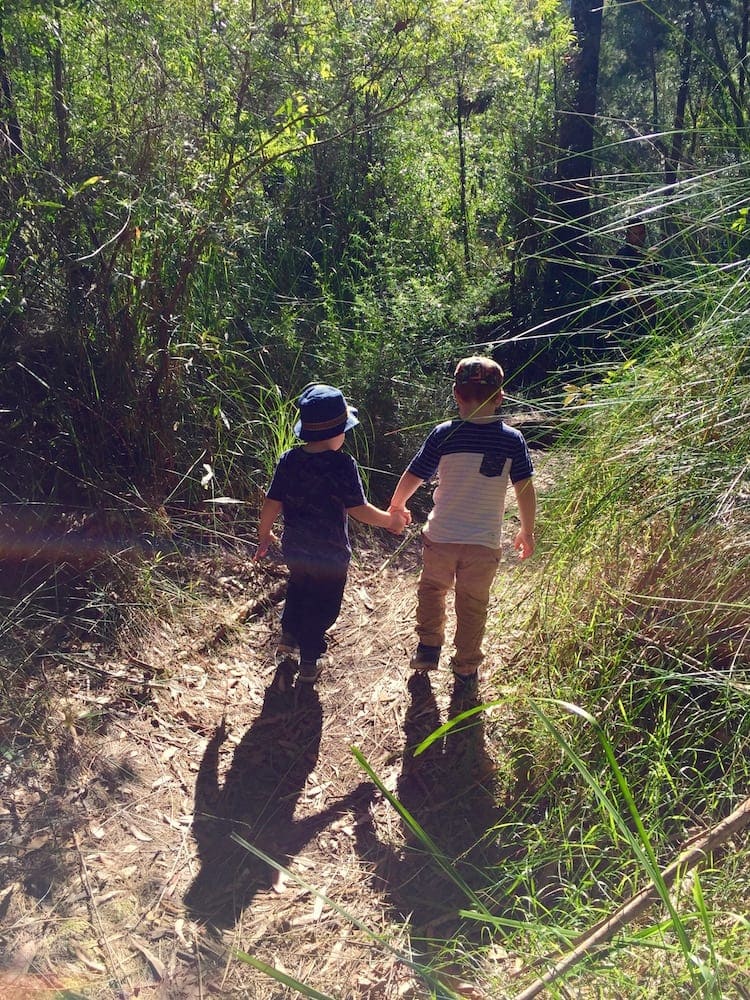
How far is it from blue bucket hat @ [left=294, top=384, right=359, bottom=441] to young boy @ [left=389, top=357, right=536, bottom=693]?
35cm

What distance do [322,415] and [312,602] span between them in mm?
831

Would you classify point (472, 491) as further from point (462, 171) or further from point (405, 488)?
point (462, 171)

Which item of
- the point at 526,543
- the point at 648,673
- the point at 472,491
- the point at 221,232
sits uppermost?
the point at 221,232

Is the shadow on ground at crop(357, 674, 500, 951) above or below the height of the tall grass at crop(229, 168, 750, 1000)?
below

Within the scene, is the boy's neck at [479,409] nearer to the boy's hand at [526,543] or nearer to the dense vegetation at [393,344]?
the dense vegetation at [393,344]

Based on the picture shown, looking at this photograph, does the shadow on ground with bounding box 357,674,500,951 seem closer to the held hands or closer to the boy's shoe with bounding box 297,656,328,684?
the boy's shoe with bounding box 297,656,328,684

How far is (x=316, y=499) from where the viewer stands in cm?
332

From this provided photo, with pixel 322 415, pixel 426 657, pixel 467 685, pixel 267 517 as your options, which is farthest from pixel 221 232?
pixel 467 685

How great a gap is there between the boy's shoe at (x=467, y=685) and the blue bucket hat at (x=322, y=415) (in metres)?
1.15

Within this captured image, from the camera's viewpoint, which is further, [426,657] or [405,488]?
[426,657]

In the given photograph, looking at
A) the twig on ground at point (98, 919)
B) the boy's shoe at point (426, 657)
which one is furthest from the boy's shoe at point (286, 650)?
the twig on ground at point (98, 919)

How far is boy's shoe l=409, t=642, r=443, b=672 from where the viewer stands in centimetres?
349

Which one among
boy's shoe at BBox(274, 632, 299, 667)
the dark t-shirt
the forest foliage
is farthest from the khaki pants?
the forest foliage

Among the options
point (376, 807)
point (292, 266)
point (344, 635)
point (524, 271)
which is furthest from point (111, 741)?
point (524, 271)
